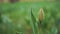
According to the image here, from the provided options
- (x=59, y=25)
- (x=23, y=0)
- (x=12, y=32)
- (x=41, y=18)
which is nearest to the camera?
(x=41, y=18)

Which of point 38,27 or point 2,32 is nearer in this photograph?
point 38,27

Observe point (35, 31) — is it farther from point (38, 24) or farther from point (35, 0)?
point (35, 0)

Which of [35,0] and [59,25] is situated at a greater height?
[35,0]

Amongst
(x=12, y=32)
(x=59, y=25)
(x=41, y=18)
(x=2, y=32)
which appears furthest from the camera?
(x=59, y=25)

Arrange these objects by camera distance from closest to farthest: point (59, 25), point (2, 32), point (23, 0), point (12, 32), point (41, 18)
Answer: point (41, 18) → point (12, 32) → point (2, 32) → point (59, 25) → point (23, 0)

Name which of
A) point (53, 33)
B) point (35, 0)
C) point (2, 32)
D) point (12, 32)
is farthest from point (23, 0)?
point (53, 33)

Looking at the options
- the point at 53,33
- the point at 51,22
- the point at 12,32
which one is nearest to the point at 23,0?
the point at 51,22

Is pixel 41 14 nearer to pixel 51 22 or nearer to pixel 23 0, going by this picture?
pixel 51 22

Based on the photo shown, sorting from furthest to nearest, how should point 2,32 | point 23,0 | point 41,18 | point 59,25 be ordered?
1. point 23,0
2. point 59,25
3. point 2,32
4. point 41,18

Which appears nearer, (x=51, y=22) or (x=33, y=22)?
(x=33, y=22)

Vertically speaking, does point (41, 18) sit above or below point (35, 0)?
below
